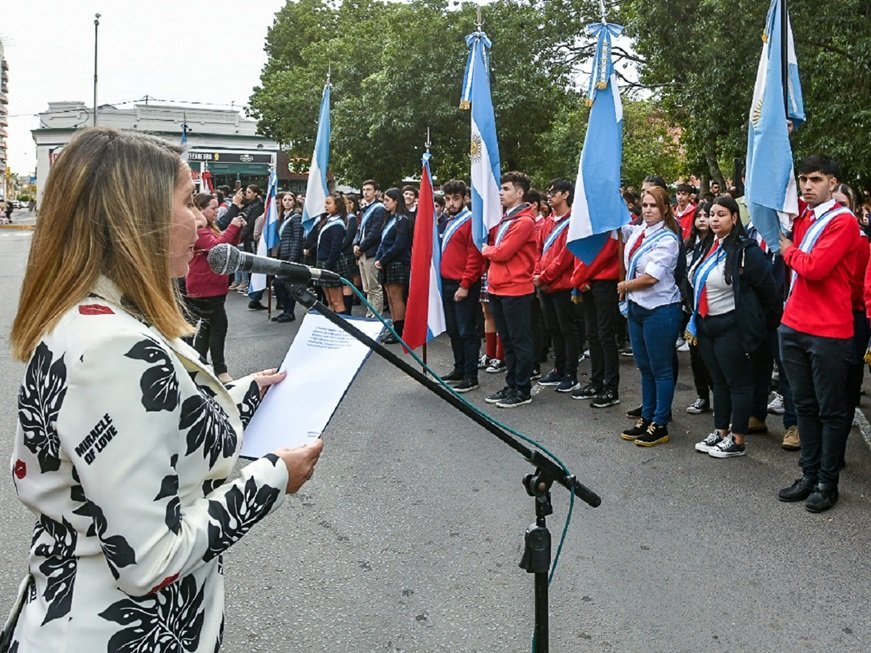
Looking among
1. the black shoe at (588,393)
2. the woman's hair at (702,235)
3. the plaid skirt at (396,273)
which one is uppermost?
the woman's hair at (702,235)

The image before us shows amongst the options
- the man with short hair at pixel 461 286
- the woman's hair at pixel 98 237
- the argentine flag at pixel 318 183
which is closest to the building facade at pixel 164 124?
the argentine flag at pixel 318 183

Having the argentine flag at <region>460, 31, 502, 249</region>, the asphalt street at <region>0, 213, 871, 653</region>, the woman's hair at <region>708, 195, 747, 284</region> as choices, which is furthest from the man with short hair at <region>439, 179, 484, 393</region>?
the woman's hair at <region>708, 195, 747, 284</region>

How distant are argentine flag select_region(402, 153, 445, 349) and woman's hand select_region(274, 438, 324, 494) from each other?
639cm

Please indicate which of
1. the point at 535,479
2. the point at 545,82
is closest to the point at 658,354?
the point at 535,479

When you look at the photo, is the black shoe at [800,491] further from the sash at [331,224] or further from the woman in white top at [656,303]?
the sash at [331,224]

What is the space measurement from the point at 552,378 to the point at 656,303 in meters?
2.27

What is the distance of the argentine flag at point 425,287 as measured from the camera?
26.9 feet

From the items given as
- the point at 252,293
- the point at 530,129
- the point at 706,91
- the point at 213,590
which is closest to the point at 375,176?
the point at 530,129

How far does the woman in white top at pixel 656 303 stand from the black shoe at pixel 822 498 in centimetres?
143

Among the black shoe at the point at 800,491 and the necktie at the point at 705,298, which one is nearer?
the black shoe at the point at 800,491

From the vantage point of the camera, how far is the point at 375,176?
26359 millimetres

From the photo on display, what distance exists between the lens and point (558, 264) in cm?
768

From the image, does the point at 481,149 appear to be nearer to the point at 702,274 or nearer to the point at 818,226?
the point at 702,274

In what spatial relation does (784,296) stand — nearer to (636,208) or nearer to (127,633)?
(636,208)
